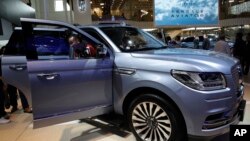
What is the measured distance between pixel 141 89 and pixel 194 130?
36.1 inches

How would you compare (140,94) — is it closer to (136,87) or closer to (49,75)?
(136,87)

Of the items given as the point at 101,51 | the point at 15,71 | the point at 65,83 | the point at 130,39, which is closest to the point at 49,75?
the point at 65,83

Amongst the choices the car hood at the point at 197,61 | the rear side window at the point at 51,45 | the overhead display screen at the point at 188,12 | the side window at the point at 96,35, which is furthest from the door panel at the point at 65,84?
the overhead display screen at the point at 188,12

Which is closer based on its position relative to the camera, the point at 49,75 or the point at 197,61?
the point at 197,61

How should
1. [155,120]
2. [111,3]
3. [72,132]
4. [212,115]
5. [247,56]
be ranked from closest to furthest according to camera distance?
[212,115], [155,120], [72,132], [247,56], [111,3]

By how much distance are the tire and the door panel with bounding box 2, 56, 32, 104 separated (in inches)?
65.0

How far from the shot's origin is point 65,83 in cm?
388

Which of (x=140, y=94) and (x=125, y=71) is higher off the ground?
(x=125, y=71)

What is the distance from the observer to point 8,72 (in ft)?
14.9

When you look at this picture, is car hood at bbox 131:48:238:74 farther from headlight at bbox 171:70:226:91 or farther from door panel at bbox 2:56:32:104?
door panel at bbox 2:56:32:104

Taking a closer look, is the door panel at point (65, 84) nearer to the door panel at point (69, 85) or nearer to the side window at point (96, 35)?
the door panel at point (69, 85)

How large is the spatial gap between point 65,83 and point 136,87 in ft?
3.15

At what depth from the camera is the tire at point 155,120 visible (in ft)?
11.9

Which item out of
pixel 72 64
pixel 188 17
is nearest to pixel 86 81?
pixel 72 64
